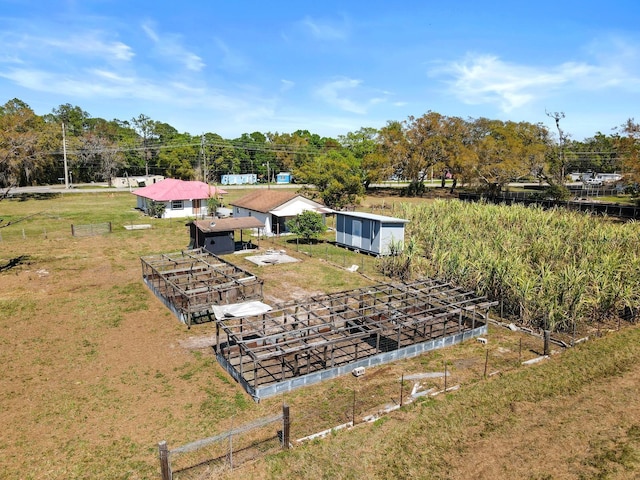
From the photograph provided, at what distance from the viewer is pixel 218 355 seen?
53.4 ft

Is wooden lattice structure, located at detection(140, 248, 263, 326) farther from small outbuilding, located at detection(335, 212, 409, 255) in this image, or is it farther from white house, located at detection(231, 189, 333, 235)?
white house, located at detection(231, 189, 333, 235)

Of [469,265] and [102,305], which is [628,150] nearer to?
[469,265]

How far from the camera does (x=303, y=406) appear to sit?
44.4 feet

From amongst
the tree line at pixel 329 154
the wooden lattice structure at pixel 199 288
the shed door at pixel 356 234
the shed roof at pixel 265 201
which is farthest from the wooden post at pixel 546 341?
the tree line at pixel 329 154

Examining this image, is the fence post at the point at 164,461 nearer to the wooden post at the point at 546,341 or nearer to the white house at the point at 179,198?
the wooden post at the point at 546,341

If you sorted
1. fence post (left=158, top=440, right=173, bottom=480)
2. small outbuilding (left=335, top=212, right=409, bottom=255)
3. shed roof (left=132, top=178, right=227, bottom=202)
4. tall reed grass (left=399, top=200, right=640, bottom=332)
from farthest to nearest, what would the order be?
1. shed roof (left=132, top=178, right=227, bottom=202)
2. small outbuilding (left=335, top=212, right=409, bottom=255)
3. tall reed grass (left=399, top=200, right=640, bottom=332)
4. fence post (left=158, top=440, right=173, bottom=480)

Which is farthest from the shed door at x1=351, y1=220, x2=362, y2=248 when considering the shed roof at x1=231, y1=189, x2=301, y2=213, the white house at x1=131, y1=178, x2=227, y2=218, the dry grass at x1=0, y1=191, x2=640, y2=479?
the white house at x1=131, y1=178, x2=227, y2=218

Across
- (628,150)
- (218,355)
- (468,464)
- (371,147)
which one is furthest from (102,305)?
(371,147)

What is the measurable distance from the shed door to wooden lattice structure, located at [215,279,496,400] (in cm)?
1251

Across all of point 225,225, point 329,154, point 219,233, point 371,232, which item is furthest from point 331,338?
point 329,154

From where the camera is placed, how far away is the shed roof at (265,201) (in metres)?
40.2

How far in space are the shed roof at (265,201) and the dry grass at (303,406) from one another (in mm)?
19653

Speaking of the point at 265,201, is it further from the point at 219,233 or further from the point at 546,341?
the point at 546,341

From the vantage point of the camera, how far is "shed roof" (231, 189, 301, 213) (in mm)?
40250
